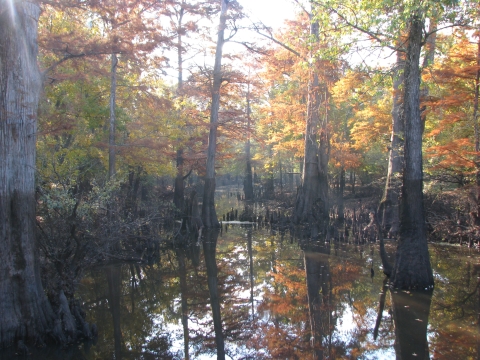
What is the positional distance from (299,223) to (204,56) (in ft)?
29.8

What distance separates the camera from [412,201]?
25.5 ft

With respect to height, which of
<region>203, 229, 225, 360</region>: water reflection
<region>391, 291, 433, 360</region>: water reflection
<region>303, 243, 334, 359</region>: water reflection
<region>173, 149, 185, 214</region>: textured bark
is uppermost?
<region>173, 149, 185, 214</region>: textured bark

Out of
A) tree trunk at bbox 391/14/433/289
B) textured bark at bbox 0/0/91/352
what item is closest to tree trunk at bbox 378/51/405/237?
tree trunk at bbox 391/14/433/289

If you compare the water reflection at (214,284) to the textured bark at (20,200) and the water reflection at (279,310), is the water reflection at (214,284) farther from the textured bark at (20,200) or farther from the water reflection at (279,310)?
the textured bark at (20,200)

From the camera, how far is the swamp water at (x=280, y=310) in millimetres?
5371

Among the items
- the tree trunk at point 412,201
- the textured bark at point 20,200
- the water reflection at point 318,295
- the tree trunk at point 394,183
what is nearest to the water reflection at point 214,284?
the water reflection at point 318,295

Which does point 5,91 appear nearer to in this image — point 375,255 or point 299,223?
point 375,255

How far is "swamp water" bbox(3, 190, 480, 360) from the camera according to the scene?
5.37 m

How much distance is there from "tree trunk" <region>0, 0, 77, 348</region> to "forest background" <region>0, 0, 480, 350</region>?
0.29 m

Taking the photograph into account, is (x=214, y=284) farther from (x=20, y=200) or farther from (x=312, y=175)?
(x=312, y=175)

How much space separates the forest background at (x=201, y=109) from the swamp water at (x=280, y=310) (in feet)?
3.21

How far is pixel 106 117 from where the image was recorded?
15.5 meters

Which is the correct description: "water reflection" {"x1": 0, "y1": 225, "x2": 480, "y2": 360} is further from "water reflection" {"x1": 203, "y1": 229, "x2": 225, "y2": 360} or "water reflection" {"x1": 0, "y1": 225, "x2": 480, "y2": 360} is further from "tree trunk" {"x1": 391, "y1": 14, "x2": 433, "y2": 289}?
"tree trunk" {"x1": 391, "y1": 14, "x2": 433, "y2": 289}

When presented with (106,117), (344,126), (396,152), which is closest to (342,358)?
(396,152)
